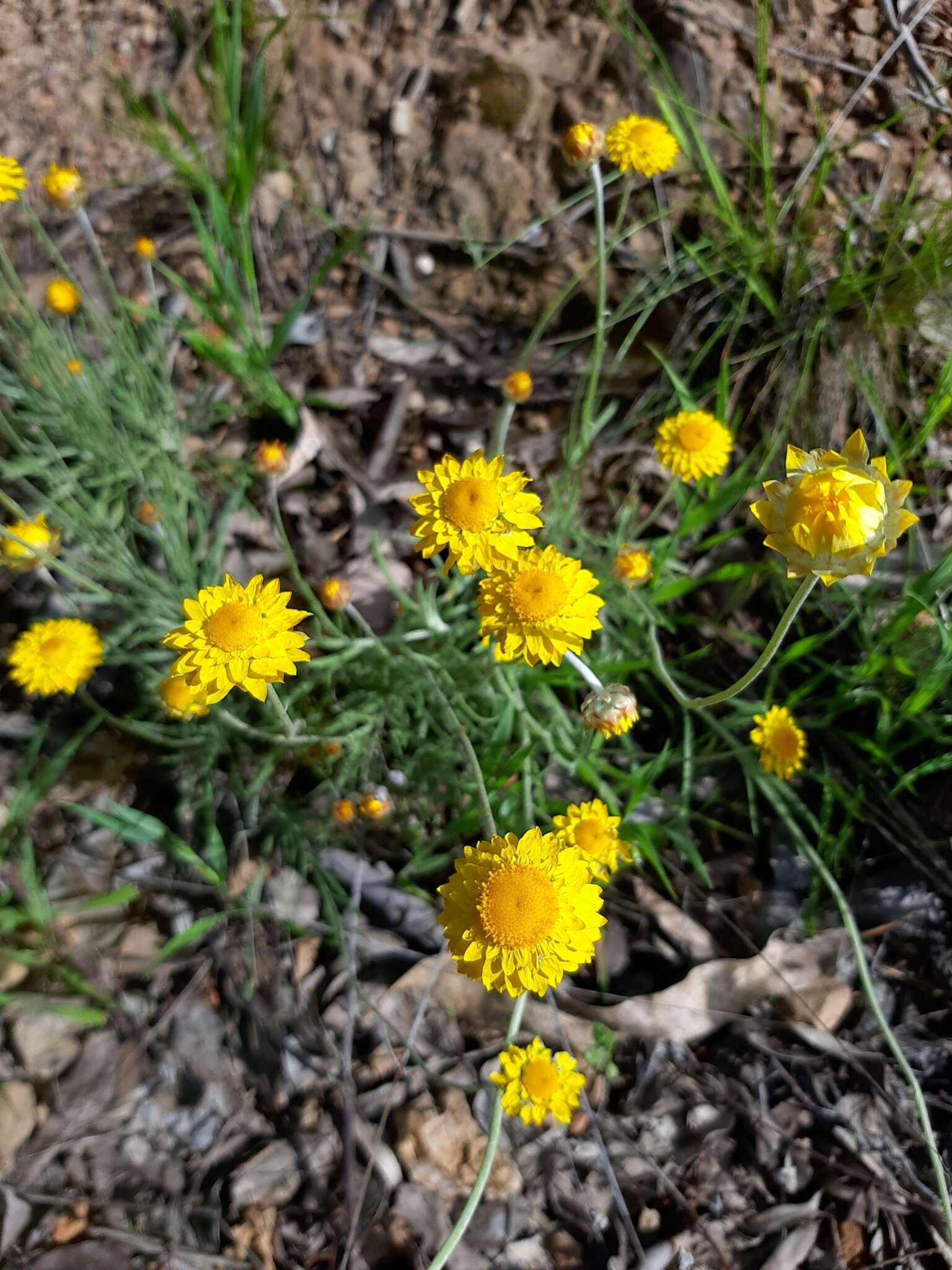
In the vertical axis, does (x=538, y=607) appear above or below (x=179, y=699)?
above

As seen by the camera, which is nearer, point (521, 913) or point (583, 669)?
point (521, 913)

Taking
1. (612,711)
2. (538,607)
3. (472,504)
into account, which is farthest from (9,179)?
(612,711)

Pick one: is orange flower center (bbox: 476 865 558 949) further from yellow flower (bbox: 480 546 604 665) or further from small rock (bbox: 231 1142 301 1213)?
small rock (bbox: 231 1142 301 1213)

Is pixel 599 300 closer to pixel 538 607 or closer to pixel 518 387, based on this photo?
pixel 518 387

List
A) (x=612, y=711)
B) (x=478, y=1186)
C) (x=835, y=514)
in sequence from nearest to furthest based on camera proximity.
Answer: (x=835, y=514) < (x=478, y=1186) < (x=612, y=711)

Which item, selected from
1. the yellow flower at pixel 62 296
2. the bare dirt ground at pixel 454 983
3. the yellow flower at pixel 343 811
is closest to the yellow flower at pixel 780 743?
the bare dirt ground at pixel 454 983

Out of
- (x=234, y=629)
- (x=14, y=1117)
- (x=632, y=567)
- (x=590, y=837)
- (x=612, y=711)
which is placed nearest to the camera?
(x=234, y=629)

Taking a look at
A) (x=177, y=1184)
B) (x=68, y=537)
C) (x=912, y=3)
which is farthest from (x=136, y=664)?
(x=912, y=3)

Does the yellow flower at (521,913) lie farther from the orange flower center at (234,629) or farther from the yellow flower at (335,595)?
the yellow flower at (335,595)

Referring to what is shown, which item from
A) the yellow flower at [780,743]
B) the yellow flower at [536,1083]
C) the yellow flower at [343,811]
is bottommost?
the yellow flower at [536,1083]
